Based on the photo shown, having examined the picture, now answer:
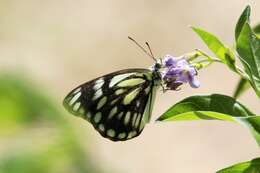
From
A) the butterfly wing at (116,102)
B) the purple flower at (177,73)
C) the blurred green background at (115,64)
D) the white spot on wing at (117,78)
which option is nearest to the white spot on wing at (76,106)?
the butterfly wing at (116,102)

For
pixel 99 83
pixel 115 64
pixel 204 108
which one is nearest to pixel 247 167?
pixel 204 108

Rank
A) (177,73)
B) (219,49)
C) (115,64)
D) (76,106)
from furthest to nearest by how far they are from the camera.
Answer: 1. (115,64)
2. (76,106)
3. (177,73)
4. (219,49)

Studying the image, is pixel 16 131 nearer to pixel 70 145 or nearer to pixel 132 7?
pixel 70 145

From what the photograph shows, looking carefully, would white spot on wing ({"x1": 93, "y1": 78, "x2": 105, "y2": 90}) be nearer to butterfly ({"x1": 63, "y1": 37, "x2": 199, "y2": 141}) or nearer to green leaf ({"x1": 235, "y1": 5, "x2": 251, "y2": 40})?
butterfly ({"x1": 63, "y1": 37, "x2": 199, "y2": 141})

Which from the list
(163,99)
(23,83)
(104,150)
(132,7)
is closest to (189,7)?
→ (132,7)

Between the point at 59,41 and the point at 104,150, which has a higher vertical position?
the point at 59,41

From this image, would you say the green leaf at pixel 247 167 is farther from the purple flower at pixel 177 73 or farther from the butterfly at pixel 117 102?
the butterfly at pixel 117 102

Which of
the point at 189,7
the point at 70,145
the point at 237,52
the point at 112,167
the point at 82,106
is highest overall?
the point at 189,7

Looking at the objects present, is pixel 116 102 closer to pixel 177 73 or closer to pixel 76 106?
pixel 76 106
